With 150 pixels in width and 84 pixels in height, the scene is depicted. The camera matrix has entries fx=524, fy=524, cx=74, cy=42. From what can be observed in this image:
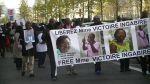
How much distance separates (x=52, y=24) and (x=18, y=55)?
1.95m

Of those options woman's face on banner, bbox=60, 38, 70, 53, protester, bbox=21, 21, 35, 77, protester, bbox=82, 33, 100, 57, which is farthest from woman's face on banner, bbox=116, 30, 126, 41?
protester, bbox=21, 21, 35, 77

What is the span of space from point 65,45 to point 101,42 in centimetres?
120

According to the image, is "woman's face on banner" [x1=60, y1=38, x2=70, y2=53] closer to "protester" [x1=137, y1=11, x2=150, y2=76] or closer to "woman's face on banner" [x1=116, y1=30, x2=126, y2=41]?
"woman's face on banner" [x1=116, y1=30, x2=126, y2=41]

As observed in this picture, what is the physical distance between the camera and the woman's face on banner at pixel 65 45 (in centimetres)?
1616

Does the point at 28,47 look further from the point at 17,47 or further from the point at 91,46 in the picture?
the point at 17,47

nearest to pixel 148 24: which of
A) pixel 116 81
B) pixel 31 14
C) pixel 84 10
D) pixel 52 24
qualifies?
pixel 116 81

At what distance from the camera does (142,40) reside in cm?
1619

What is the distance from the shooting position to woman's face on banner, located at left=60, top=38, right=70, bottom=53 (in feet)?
53.0

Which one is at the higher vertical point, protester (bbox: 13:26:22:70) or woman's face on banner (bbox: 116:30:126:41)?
woman's face on banner (bbox: 116:30:126:41)

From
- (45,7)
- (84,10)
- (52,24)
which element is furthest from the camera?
(45,7)

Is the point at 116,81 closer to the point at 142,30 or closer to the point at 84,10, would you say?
the point at 142,30

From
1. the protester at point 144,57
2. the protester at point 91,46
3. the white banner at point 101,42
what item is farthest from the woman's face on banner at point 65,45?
the protester at point 144,57

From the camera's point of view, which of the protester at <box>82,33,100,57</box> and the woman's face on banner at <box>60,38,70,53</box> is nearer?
the woman's face on banner at <box>60,38,70,53</box>

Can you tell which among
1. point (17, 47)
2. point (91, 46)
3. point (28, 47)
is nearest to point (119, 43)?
point (91, 46)
